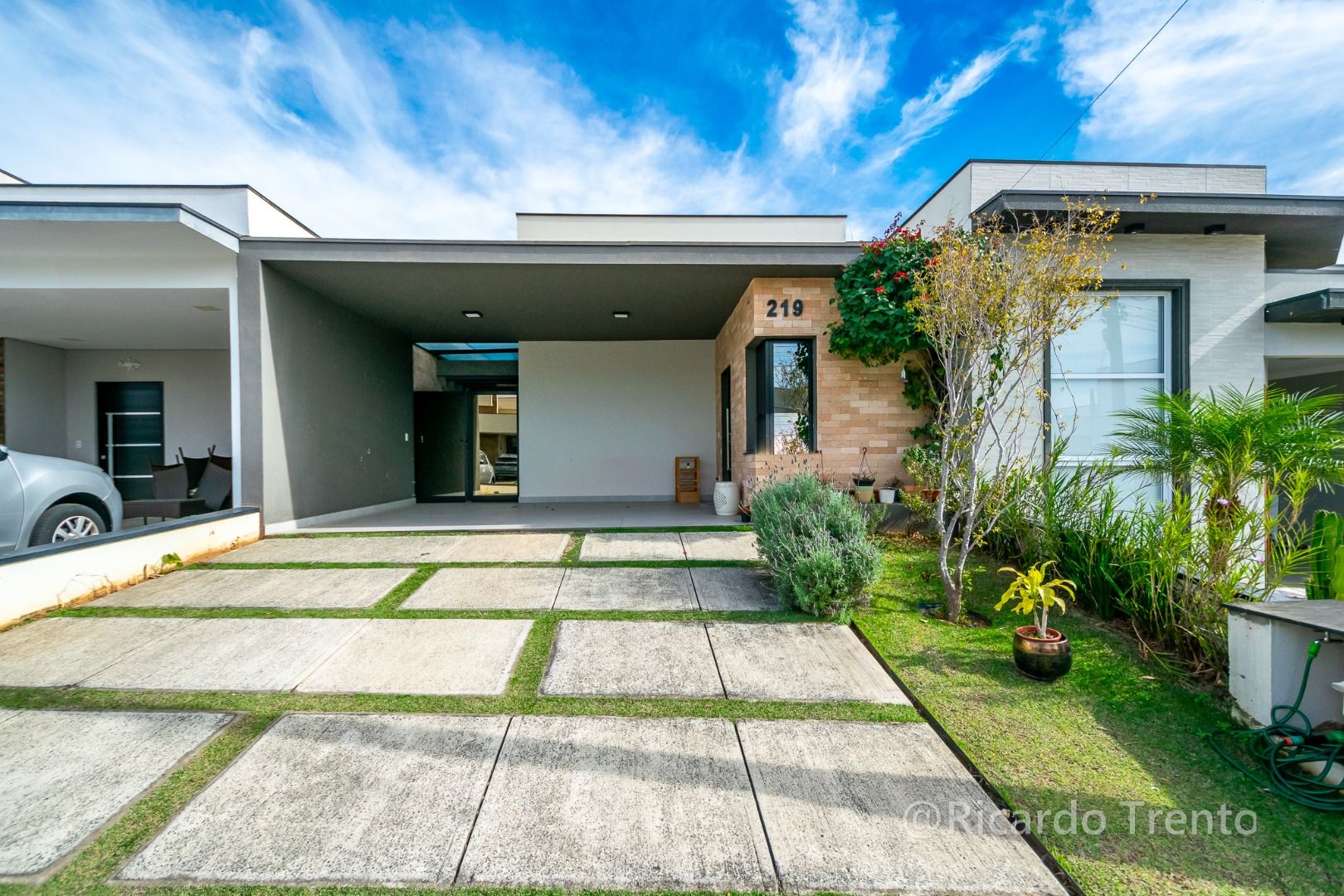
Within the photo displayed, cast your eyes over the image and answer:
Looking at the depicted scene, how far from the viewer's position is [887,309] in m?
6.11

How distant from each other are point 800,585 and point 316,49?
331 inches

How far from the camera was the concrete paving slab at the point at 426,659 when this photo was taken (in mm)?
2912

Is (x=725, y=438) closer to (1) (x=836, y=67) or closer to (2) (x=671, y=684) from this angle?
(1) (x=836, y=67)

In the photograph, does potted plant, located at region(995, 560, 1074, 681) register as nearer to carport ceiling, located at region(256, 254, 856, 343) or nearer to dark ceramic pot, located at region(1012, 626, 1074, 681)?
dark ceramic pot, located at region(1012, 626, 1074, 681)

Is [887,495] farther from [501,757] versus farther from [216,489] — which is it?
[216,489]

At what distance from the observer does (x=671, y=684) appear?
2975 mm

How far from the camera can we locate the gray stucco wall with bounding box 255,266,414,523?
643 centimetres

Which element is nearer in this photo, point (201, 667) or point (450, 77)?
point (201, 667)

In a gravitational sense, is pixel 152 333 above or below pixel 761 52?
below

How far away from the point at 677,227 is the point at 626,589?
8252 millimetres

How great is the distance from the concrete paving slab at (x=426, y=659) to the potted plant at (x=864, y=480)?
424 centimetres

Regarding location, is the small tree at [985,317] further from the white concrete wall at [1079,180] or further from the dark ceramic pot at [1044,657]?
the white concrete wall at [1079,180]

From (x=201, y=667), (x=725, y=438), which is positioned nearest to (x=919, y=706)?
(x=201, y=667)

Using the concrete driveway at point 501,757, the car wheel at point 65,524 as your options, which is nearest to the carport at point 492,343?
Result: the car wheel at point 65,524
